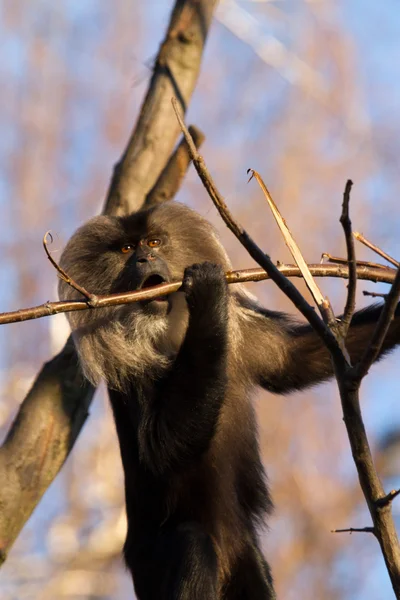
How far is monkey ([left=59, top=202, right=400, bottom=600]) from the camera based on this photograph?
4988 millimetres

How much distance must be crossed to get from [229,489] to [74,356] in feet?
5.29

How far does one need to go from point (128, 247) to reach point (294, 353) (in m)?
1.30

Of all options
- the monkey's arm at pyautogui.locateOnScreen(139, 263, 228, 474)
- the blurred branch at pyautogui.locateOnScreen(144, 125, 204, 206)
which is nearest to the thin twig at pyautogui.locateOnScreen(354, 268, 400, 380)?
the monkey's arm at pyautogui.locateOnScreen(139, 263, 228, 474)

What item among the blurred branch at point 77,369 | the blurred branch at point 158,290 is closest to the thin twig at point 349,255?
the blurred branch at point 158,290

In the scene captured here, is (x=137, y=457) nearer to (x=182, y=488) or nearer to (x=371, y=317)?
(x=182, y=488)

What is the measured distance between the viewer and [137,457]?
215 inches

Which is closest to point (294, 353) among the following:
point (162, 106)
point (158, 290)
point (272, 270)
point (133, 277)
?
point (133, 277)

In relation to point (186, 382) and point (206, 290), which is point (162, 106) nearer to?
point (206, 290)

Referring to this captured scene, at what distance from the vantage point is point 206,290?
4832 mm

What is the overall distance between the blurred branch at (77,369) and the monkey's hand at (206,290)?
5.57 feet

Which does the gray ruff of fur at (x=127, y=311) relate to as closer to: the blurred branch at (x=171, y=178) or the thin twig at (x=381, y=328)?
the blurred branch at (x=171, y=178)

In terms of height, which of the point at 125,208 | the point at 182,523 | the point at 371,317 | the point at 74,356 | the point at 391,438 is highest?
the point at 391,438

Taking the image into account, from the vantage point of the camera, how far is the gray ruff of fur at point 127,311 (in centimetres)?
564

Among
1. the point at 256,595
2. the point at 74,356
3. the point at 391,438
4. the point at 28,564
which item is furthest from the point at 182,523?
the point at 28,564
